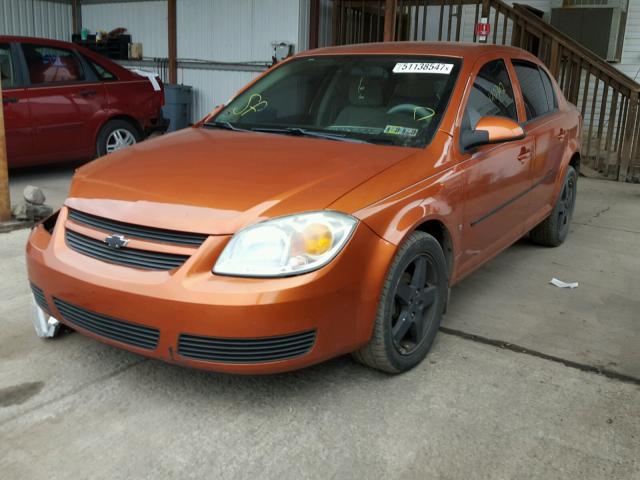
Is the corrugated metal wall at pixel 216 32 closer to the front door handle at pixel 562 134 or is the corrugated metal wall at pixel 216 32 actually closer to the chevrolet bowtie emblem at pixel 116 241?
the front door handle at pixel 562 134

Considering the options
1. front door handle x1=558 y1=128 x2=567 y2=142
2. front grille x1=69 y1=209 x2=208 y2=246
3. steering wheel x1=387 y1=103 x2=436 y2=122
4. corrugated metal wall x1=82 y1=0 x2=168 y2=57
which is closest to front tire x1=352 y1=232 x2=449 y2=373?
steering wheel x1=387 y1=103 x2=436 y2=122

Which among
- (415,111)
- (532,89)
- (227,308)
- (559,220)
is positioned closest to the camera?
(227,308)

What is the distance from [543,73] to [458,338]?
8.13ft

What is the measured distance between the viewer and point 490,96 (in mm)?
3752

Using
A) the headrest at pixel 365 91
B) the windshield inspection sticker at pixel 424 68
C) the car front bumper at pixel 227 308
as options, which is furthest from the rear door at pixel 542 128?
the car front bumper at pixel 227 308

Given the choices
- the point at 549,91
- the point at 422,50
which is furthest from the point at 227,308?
the point at 549,91

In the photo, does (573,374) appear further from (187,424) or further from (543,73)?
(543,73)

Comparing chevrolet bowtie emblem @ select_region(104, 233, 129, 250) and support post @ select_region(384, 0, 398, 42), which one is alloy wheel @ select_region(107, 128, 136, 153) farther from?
chevrolet bowtie emblem @ select_region(104, 233, 129, 250)

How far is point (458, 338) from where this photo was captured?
3.46m

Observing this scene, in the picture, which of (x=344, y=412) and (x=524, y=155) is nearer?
(x=344, y=412)

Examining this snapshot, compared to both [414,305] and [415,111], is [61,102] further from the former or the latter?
[414,305]

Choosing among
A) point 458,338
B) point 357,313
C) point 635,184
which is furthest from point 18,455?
point 635,184

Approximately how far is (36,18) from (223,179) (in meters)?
11.8

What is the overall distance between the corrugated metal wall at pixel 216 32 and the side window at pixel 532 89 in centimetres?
600
